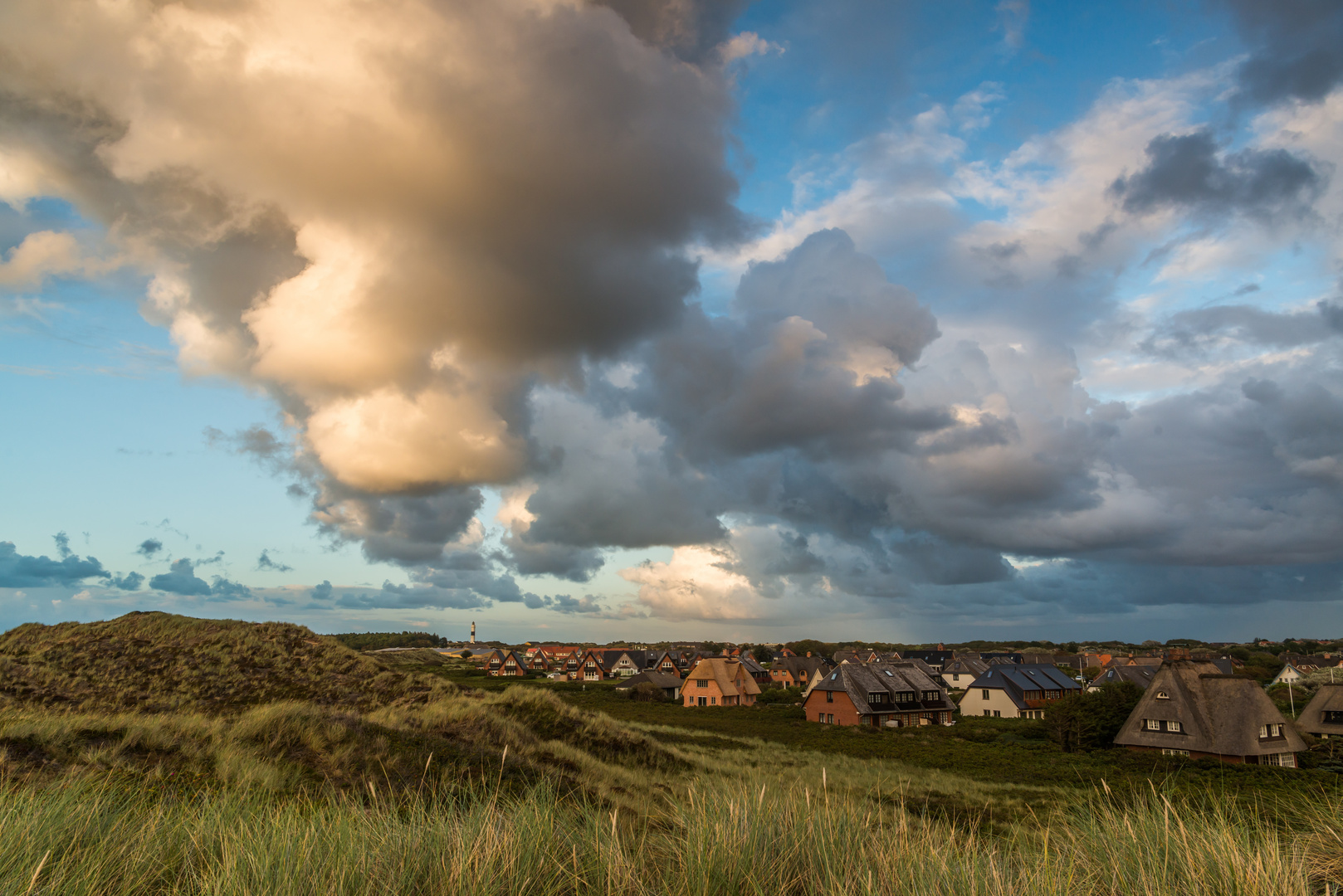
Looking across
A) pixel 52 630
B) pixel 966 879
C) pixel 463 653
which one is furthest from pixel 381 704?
pixel 463 653

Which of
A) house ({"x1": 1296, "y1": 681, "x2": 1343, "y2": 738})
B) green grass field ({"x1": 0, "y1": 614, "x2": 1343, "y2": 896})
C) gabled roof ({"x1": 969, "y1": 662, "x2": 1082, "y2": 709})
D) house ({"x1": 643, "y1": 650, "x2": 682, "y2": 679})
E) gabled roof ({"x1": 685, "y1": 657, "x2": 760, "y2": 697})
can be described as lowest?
house ({"x1": 643, "y1": 650, "x2": 682, "y2": 679})

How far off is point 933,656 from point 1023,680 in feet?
142

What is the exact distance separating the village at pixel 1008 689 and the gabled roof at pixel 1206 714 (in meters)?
0.06

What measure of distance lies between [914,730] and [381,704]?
49.0 metres

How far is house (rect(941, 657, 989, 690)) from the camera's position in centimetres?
9638

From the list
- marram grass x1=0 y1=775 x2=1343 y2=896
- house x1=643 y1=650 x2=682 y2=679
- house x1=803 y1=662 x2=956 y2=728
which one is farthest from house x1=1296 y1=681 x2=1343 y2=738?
house x1=643 y1=650 x2=682 y2=679

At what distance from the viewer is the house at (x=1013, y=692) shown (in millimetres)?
72062

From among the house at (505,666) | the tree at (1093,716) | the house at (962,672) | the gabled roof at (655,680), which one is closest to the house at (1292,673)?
the house at (962,672)

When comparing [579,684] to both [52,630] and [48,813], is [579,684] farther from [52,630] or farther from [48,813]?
[48,813]

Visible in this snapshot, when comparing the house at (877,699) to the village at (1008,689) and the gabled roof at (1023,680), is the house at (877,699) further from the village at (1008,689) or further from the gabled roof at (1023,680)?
the gabled roof at (1023,680)

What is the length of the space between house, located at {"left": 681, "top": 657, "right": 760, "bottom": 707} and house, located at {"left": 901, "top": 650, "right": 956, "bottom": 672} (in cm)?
4056

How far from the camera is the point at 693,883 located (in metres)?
5.15

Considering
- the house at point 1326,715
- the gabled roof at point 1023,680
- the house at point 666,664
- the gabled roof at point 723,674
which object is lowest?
the house at point 666,664

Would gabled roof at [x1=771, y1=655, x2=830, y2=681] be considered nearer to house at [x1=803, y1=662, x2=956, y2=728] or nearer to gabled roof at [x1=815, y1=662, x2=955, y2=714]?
gabled roof at [x1=815, y1=662, x2=955, y2=714]
